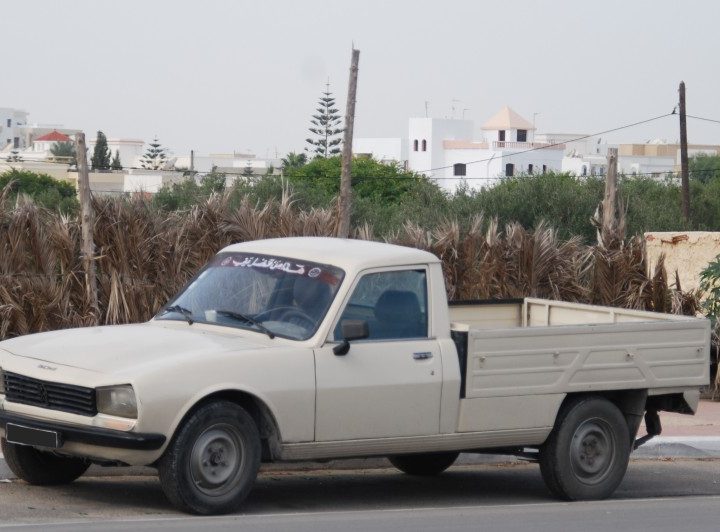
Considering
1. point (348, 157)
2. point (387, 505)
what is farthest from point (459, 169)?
point (387, 505)

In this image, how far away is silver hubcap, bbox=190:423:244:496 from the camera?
7676mm

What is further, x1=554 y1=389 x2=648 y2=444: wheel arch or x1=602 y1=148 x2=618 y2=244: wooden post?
x1=602 y1=148 x2=618 y2=244: wooden post

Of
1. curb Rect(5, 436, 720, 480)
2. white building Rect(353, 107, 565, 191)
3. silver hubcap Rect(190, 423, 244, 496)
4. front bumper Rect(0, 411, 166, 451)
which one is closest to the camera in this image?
front bumper Rect(0, 411, 166, 451)

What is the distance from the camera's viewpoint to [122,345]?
795cm

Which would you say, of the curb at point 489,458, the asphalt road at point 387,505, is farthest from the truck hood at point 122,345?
the curb at point 489,458

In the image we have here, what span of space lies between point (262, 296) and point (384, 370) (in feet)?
3.26

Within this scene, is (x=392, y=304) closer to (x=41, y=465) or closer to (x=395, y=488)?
(x=395, y=488)

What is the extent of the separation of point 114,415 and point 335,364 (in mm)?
1509

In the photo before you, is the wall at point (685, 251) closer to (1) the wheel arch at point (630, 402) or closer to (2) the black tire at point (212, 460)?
(1) the wheel arch at point (630, 402)

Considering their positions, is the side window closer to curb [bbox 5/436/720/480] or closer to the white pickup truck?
the white pickup truck

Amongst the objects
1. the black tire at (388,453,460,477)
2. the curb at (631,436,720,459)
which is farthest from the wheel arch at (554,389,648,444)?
the curb at (631,436,720,459)

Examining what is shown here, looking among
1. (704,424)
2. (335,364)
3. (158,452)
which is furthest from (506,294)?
(158,452)

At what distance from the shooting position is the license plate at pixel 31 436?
298 inches

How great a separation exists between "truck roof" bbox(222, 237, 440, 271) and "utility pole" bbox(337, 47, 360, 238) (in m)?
5.75
